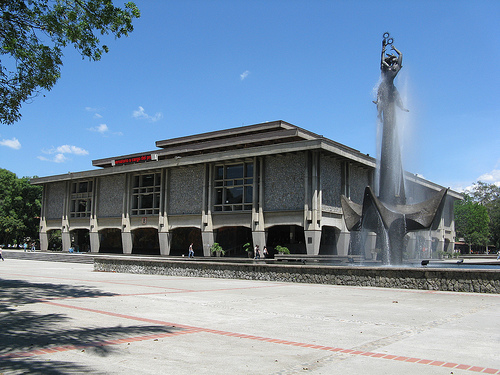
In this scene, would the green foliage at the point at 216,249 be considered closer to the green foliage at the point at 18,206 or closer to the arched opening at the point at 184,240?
the arched opening at the point at 184,240

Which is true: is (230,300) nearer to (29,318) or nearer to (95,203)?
(29,318)

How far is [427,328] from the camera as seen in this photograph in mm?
8344

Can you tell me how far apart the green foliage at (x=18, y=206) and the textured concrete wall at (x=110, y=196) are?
841 inches

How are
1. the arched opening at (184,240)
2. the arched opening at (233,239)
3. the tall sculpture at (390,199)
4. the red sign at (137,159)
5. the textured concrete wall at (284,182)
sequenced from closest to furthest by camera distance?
the tall sculpture at (390,199) → the textured concrete wall at (284,182) → the arched opening at (233,239) → the red sign at (137,159) → the arched opening at (184,240)

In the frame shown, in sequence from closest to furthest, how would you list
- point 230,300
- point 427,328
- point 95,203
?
1. point 427,328
2. point 230,300
3. point 95,203

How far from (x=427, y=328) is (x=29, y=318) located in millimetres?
8057

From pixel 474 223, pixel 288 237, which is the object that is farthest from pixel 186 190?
pixel 474 223

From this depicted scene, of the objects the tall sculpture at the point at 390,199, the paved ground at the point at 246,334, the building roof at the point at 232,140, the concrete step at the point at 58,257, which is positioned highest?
the building roof at the point at 232,140

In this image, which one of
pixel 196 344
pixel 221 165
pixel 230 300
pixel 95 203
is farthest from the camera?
pixel 95 203

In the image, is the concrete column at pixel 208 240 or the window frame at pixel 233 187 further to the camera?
the concrete column at pixel 208 240

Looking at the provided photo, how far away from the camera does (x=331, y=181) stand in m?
38.4

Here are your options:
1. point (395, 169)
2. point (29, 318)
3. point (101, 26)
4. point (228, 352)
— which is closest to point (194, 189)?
point (395, 169)

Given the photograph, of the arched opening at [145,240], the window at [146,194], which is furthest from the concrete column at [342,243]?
the arched opening at [145,240]

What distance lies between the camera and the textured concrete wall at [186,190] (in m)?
43.8
